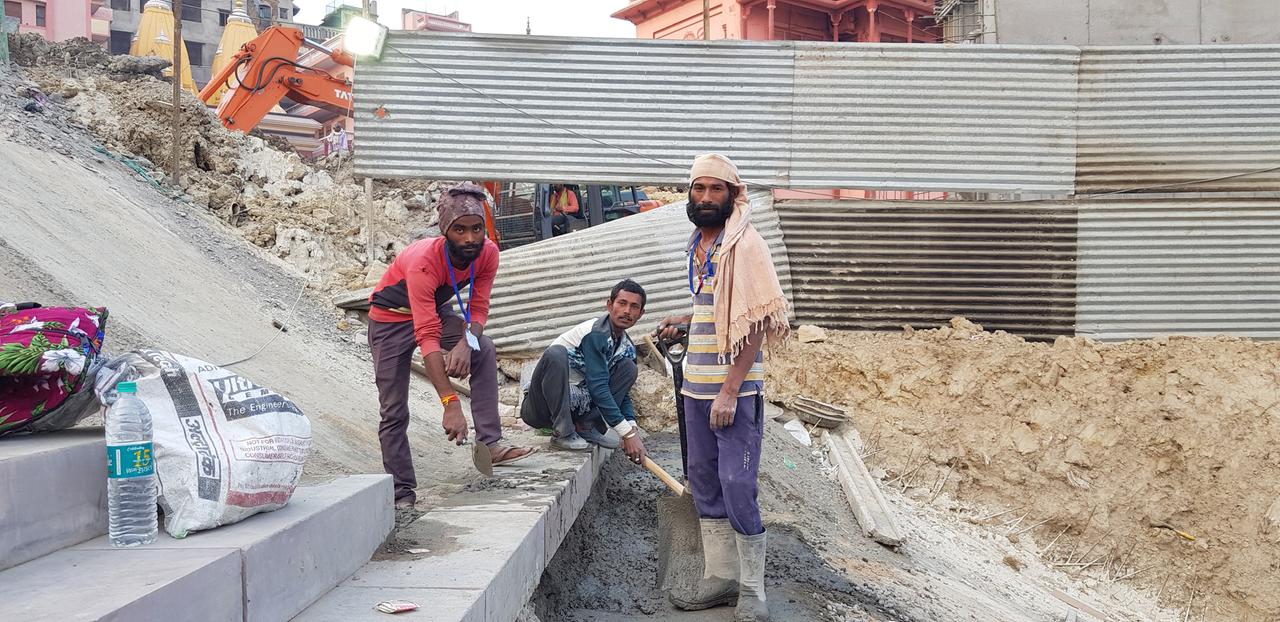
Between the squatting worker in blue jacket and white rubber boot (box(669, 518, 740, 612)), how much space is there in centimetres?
85

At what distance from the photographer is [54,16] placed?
112 ft

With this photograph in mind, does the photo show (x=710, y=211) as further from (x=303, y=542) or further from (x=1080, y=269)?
(x=1080, y=269)

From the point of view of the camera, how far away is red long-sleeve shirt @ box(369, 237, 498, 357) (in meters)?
3.96

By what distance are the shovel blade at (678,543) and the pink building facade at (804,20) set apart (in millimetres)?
17732

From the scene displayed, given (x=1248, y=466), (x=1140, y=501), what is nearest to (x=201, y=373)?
(x=1140, y=501)

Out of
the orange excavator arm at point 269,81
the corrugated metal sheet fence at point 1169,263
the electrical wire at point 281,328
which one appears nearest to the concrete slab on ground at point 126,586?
the electrical wire at point 281,328

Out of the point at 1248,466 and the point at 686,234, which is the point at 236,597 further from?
the point at 1248,466

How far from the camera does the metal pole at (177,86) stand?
10383mm

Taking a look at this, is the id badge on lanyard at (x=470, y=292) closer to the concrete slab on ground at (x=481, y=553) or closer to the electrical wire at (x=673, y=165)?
the concrete slab on ground at (x=481, y=553)

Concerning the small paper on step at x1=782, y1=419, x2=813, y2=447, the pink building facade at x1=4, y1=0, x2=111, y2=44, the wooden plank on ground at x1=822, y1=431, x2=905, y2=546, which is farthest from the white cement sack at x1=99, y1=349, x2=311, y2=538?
the pink building facade at x1=4, y1=0, x2=111, y2=44

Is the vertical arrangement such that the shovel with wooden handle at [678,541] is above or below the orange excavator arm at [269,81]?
below

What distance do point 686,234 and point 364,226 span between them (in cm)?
522

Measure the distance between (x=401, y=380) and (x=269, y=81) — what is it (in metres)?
11.0

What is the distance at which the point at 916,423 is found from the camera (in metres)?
7.85
